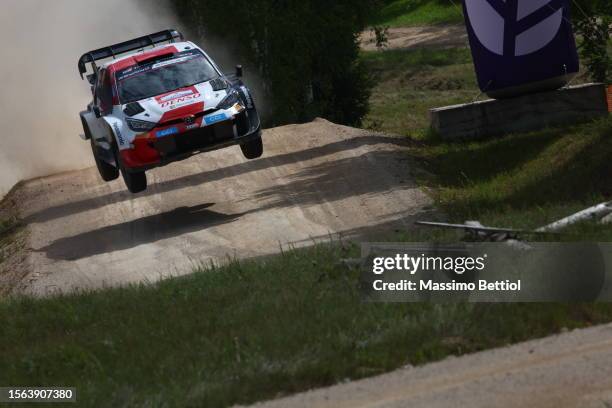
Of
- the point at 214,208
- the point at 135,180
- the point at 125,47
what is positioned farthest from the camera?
the point at 125,47

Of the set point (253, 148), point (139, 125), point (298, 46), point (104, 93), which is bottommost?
point (298, 46)

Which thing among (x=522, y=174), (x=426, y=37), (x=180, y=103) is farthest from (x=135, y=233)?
(x=426, y=37)

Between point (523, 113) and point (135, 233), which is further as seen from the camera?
point (523, 113)

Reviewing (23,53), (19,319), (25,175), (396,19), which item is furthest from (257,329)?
(396,19)

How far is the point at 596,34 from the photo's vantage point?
21.9m

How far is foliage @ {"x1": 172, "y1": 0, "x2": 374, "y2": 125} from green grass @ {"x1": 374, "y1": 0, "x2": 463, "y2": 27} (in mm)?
22181

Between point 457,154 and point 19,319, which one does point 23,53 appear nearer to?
point 457,154

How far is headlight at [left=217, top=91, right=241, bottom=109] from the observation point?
15673mm

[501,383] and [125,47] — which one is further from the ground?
[125,47]

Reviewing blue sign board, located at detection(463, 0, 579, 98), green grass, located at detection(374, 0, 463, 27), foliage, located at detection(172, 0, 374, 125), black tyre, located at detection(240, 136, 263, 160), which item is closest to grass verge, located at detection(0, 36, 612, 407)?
black tyre, located at detection(240, 136, 263, 160)

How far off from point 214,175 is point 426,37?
3289 cm

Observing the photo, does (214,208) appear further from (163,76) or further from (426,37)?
(426,37)

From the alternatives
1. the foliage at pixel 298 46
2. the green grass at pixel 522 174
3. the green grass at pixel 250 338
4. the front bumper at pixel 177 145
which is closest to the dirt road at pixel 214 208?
the green grass at pixel 522 174

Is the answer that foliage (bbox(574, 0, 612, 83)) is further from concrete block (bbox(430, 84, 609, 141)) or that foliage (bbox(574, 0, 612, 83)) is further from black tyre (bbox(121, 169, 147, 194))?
black tyre (bbox(121, 169, 147, 194))
